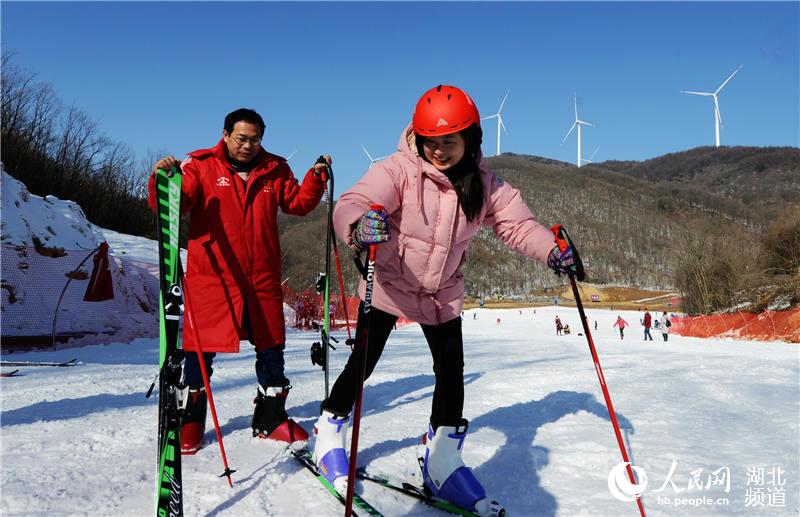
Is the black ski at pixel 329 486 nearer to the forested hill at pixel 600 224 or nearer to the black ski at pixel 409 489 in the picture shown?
the black ski at pixel 409 489

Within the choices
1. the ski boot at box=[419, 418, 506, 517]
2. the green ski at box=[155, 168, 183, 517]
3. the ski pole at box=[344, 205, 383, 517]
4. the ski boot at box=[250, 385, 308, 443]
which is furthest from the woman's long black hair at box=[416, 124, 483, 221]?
the ski boot at box=[250, 385, 308, 443]

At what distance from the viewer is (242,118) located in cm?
352

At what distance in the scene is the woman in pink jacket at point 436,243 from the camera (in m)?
2.52

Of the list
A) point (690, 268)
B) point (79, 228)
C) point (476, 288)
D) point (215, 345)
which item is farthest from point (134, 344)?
point (476, 288)

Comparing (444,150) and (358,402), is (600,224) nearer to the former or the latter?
(444,150)

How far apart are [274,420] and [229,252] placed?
1.06 m

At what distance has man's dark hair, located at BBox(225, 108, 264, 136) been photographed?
11.6 ft

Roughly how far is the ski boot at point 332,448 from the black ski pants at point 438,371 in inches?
2.2

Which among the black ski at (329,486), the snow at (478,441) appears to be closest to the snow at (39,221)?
the snow at (478,441)

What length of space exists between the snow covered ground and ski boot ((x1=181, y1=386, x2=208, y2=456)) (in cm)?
10

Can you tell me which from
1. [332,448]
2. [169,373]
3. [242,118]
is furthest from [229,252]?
[332,448]

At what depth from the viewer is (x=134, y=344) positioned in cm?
949

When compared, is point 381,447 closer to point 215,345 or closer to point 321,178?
point 215,345

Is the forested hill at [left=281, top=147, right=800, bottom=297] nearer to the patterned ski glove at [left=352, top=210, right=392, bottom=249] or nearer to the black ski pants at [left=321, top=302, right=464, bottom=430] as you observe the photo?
the black ski pants at [left=321, top=302, right=464, bottom=430]
